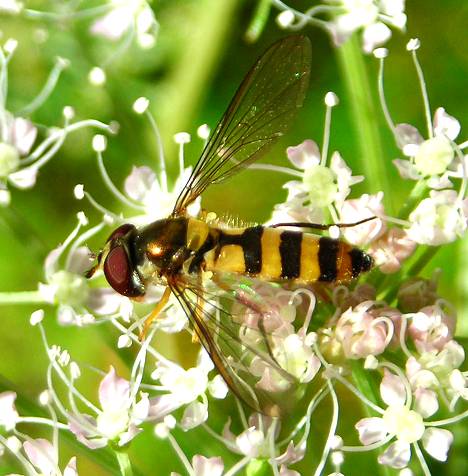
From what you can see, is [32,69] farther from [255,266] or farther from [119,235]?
[255,266]

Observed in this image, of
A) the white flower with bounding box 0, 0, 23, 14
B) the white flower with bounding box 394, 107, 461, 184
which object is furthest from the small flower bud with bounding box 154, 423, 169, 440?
the white flower with bounding box 0, 0, 23, 14

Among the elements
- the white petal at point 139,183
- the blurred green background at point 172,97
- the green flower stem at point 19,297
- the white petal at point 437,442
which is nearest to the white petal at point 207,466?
the white petal at point 437,442

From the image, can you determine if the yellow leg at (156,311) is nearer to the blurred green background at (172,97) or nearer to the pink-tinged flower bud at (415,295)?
the pink-tinged flower bud at (415,295)

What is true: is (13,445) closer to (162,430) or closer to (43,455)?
(43,455)

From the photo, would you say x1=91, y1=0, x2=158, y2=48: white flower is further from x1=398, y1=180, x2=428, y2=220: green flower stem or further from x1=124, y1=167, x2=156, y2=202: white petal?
x1=398, y1=180, x2=428, y2=220: green flower stem

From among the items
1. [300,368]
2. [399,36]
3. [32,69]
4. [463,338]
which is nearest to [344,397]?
[463,338]

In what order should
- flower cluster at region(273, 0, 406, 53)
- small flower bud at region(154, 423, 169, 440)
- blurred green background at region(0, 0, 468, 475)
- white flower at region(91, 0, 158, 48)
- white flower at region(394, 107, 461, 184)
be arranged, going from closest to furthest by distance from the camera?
small flower bud at region(154, 423, 169, 440), white flower at region(394, 107, 461, 184), flower cluster at region(273, 0, 406, 53), white flower at region(91, 0, 158, 48), blurred green background at region(0, 0, 468, 475)
